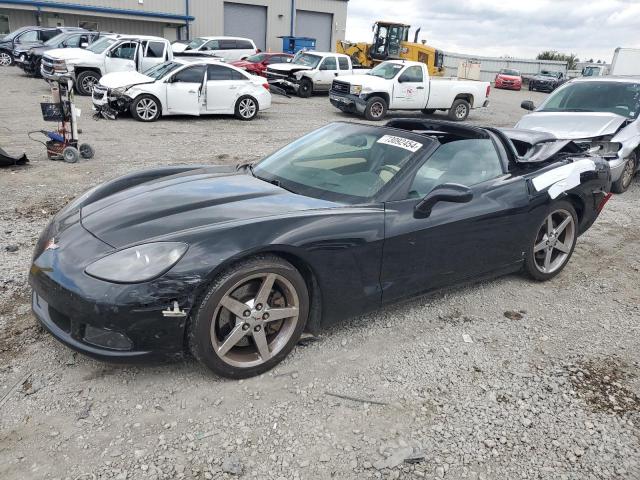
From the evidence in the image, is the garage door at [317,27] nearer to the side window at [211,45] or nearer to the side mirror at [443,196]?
the side window at [211,45]

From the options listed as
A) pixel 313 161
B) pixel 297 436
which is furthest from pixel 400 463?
pixel 313 161

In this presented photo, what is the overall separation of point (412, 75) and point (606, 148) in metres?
9.16

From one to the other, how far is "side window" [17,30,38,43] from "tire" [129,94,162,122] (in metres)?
12.7

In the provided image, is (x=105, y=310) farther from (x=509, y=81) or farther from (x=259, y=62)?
(x=509, y=81)

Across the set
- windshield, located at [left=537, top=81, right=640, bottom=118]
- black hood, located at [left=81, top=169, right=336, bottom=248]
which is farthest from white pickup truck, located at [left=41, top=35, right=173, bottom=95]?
black hood, located at [left=81, top=169, right=336, bottom=248]

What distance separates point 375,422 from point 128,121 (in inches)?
440

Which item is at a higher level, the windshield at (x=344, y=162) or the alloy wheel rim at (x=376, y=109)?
the windshield at (x=344, y=162)

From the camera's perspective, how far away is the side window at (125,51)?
49.3ft

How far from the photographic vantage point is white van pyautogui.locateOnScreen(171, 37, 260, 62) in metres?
22.4

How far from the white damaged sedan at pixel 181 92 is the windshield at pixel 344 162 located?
908 centimetres

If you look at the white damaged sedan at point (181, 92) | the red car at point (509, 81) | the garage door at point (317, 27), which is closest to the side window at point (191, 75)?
the white damaged sedan at point (181, 92)

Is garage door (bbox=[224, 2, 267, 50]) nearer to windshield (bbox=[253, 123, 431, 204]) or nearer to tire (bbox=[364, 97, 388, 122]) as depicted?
tire (bbox=[364, 97, 388, 122])

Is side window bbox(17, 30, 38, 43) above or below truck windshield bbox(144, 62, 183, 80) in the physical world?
above

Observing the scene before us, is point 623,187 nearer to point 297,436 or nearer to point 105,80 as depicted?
point 297,436
